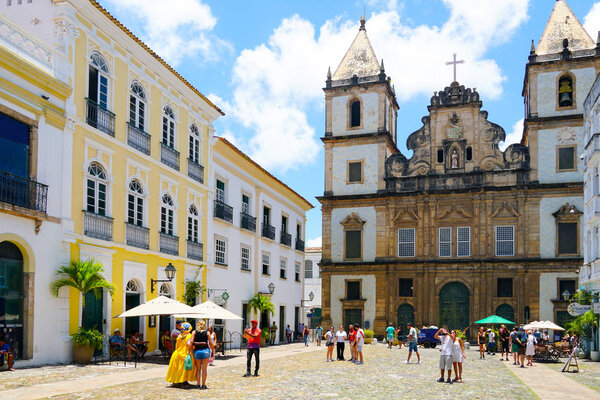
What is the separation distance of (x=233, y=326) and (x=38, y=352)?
48.6ft

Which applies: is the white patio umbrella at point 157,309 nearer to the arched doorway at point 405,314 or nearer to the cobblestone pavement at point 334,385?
the cobblestone pavement at point 334,385

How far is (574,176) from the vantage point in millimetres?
41250

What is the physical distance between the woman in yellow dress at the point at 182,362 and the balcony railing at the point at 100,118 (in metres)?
9.06

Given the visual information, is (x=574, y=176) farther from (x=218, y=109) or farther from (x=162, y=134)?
(x=162, y=134)

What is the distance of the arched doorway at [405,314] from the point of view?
144ft

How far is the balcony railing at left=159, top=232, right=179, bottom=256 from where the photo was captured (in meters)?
24.9

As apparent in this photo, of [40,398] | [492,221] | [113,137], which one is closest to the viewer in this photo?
[40,398]

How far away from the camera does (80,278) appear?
61.6ft

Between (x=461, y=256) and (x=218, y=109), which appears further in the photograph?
(x=461, y=256)

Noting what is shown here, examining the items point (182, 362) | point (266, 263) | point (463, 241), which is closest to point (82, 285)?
point (182, 362)

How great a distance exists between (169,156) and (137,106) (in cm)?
284

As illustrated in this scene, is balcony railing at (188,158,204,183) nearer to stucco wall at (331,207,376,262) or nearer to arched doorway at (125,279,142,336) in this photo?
arched doorway at (125,279,142,336)

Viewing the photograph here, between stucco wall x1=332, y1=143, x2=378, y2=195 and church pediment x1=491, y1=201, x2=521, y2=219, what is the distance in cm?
817

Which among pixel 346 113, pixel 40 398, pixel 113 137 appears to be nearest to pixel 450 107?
pixel 346 113
